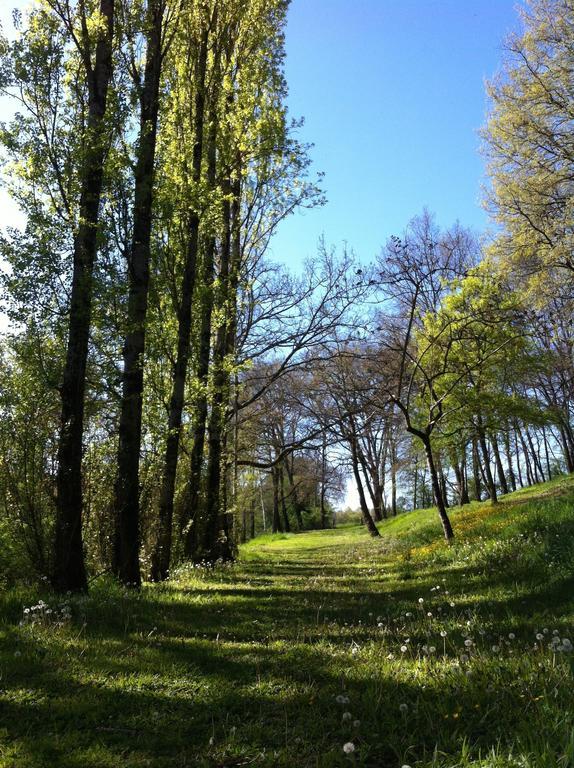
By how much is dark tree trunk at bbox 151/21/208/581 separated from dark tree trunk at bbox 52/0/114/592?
276 centimetres

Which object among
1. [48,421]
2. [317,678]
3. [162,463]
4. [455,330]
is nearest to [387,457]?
[455,330]

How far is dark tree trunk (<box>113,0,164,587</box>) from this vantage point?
8.35 metres

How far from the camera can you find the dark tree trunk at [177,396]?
10.3 m

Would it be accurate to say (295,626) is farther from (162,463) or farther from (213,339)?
(213,339)

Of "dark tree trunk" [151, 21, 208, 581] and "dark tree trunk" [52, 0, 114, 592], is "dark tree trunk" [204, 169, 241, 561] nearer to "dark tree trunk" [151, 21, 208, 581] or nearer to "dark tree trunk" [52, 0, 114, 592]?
"dark tree trunk" [151, 21, 208, 581]

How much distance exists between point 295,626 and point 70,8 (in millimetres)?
9497

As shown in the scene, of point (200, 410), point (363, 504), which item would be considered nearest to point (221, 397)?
point (200, 410)

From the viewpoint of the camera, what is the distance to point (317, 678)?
11.7 ft

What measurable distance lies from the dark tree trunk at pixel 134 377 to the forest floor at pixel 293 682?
1.98 metres

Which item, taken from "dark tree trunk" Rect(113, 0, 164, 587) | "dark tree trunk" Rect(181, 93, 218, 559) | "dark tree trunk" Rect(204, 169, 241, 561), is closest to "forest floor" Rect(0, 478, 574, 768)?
"dark tree trunk" Rect(113, 0, 164, 587)

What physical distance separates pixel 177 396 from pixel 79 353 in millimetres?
3792

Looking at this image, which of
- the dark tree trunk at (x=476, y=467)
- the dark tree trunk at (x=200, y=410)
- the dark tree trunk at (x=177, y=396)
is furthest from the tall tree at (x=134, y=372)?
the dark tree trunk at (x=476, y=467)

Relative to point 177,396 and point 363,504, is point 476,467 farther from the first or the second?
point 177,396

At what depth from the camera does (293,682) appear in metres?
3.46
